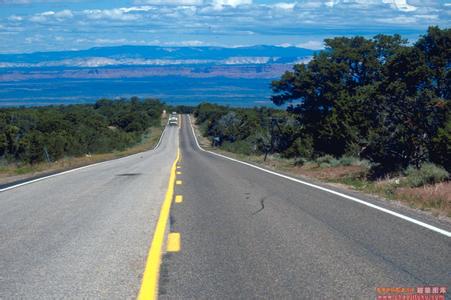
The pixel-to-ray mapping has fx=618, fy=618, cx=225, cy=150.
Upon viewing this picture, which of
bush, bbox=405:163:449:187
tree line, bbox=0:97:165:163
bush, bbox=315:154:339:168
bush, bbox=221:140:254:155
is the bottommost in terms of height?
bush, bbox=221:140:254:155

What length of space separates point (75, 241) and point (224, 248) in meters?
2.15

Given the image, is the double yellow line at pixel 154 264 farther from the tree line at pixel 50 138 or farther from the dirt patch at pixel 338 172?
the tree line at pixel 50 138

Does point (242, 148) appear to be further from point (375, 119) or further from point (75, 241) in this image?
point (75, 241)

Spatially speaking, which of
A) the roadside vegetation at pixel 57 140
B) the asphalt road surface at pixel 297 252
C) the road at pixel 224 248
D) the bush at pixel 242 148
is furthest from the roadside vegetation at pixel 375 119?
the roadside vegetation at pixel 57 140

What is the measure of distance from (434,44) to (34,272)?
34001mm

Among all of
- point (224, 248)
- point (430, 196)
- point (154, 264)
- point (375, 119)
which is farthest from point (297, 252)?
point (375, 119)

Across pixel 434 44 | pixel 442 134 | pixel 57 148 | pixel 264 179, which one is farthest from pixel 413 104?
pixel 57 148

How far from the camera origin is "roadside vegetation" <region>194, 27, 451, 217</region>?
17.2 metres

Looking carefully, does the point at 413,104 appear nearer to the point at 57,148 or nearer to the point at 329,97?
the point at 329,97

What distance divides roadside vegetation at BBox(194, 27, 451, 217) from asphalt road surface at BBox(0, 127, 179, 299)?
18.5 feet

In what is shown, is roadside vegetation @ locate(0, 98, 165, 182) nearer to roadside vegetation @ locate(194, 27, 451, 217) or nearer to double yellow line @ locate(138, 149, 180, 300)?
roadside vegetation @ locate(194, 27, 451, 217)

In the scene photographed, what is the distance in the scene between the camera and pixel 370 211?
1111 cm

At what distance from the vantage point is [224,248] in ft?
26.1

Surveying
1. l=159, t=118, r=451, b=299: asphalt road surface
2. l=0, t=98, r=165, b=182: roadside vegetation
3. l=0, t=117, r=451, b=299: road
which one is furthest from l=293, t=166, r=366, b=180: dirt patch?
l=0, t=98, r=165, b=182: roadside vegetation
